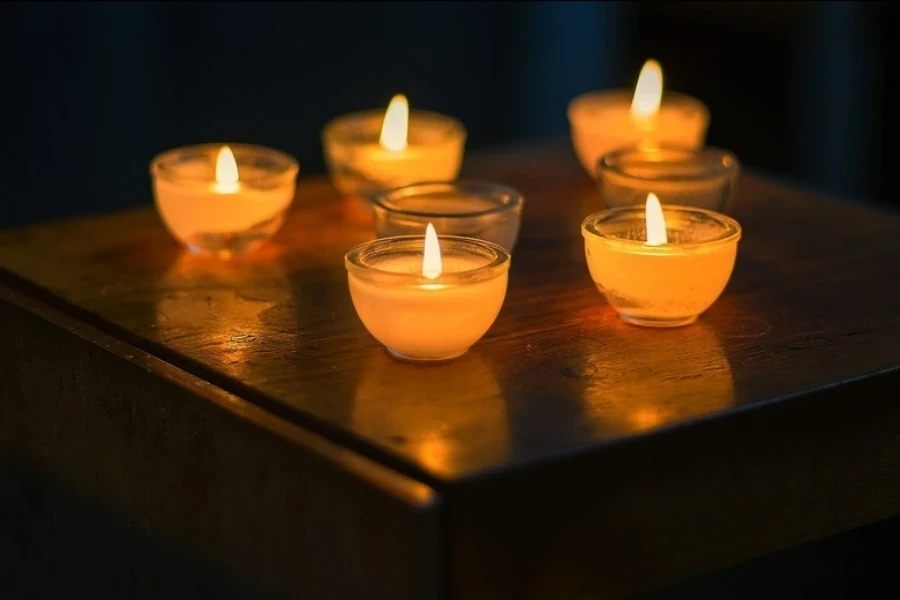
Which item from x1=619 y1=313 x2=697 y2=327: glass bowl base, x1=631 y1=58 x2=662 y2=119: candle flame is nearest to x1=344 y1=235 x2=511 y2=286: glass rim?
x1=619 y1=313 x2=697 y2=327: glass bowl base

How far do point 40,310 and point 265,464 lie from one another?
0.29 metres

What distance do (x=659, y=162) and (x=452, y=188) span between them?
20 cm

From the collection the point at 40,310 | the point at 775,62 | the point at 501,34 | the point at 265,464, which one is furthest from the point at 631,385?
the point at 775,62

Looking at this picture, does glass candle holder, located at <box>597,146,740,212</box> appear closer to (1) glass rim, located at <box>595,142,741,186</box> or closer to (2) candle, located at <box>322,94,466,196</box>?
(1) glass rim, located at <box>595,142,741,186</box>

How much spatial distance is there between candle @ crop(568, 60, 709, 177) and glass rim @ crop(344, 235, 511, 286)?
15.6 inches

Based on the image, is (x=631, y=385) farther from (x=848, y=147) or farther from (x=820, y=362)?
(x=848, y=147)

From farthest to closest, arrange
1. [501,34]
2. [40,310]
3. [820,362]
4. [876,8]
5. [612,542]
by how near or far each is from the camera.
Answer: [876,8] → [501,34] → [40,310] → [820,362] → [612,542]

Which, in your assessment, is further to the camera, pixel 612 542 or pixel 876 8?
pixel 876 8

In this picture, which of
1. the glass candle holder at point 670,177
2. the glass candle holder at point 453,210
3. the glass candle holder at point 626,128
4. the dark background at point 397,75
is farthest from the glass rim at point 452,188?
the dark background at point 397,75

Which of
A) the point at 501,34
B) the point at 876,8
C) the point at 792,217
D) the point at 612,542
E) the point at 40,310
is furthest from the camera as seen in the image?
the point at 876,8

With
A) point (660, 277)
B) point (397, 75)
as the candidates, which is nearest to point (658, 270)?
point (660, 277)

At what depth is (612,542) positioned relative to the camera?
84 centimetres

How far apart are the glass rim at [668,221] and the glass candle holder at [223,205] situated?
28 cm

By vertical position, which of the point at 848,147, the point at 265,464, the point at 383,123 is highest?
the point at 383,123
